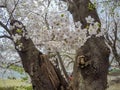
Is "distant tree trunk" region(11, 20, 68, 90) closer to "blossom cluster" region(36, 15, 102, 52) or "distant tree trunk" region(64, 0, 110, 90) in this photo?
"distant tree trunk" region(64, 0, 110, 90)

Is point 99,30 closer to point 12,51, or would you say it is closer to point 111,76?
point 12,51

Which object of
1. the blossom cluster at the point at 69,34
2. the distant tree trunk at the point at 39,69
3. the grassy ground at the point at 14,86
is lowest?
the grassy ground at the point at 14,86

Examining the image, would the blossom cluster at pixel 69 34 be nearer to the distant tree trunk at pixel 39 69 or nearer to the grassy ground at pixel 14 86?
the distant tree trunk at pixel 39 69

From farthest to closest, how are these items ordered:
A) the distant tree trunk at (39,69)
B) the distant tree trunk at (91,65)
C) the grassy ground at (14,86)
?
the grassy ground at (14,86), the distant tree trunk at (39,69), the distant tree trunk at (91,65)

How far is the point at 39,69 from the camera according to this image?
6672mm

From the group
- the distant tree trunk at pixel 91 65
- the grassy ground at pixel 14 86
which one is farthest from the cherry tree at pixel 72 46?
the grassy ground at pixel 14 86

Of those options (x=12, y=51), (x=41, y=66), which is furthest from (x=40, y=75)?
(x=12, y=51)

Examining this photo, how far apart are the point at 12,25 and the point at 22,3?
11.7ft

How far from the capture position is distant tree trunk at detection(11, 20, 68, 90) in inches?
260

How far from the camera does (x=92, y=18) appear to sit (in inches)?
248

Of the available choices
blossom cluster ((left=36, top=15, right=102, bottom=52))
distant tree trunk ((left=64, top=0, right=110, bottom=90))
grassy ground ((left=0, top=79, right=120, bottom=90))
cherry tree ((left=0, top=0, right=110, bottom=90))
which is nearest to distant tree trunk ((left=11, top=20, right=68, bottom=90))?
cherry tree ((left=0, top=0, right=110, bottom=90))

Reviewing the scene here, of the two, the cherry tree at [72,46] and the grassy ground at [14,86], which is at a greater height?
the cherry tree at [72,46]

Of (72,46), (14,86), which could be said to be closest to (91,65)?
(72,46)

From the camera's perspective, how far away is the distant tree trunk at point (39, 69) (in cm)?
661
